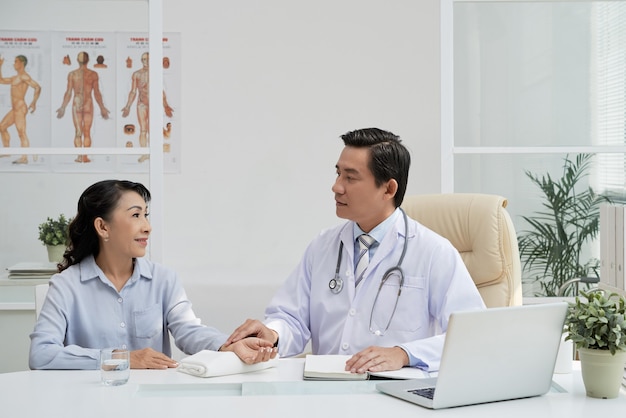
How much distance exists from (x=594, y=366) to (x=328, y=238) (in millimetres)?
1054

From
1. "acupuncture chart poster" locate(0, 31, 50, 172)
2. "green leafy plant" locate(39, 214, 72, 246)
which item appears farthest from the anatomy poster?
"green leafy plant" locate(39, 214, 72, 246)

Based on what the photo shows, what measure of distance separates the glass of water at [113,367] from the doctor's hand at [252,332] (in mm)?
349

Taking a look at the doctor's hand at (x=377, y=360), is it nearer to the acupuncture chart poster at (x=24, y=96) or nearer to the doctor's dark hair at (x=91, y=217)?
the doctor's dark hair at (x=91, y=217)

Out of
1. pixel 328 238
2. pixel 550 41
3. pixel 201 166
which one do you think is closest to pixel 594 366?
pixel 328 238

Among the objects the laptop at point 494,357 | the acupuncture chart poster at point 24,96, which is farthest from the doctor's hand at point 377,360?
the acupuncture chart poster at point 24,96

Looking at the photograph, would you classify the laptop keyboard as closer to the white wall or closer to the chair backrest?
the chair backrest

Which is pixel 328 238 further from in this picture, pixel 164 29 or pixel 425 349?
pixel 164 29

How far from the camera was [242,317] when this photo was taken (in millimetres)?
4246

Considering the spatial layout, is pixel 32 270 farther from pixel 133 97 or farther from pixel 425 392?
pixel 425 392

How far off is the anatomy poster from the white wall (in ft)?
2.63

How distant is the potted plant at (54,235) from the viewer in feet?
12.8

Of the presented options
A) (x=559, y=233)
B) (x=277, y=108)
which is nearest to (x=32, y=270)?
(x=277, y=108)

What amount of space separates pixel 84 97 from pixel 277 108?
1192 mm

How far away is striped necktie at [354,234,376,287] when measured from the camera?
262 centimetres
